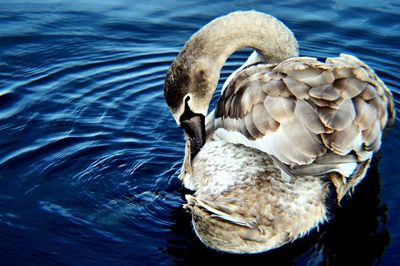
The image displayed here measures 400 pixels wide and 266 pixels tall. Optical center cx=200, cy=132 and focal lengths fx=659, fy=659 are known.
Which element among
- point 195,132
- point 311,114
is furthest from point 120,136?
point 311,114

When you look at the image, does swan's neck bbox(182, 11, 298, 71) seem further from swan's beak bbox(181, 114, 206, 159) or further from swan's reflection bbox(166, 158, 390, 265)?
swan's reflection bbox(166, 158, 390, 265)

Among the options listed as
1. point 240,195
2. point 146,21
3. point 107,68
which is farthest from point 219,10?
point 240,195

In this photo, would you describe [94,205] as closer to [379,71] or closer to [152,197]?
[152,197]

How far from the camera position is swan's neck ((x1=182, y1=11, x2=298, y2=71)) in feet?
18.0

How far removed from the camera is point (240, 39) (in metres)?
5.73

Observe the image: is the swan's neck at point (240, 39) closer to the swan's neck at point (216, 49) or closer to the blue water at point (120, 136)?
the swan's neck at point (216, 49)

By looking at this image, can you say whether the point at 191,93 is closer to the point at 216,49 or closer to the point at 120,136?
the point at 216,49

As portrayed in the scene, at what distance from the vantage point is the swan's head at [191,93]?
515 centimetres

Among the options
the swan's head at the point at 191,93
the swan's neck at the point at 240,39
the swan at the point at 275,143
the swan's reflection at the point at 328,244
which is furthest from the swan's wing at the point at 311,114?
the swan's neck at the point at 240,39

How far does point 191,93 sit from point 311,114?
1337 millimetres

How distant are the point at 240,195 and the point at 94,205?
52.7 inches

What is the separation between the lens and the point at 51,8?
9.05 meters

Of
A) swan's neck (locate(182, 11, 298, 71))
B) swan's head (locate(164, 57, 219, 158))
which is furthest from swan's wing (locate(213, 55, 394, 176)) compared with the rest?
swan's neck (locate(182, 11, 298, 71))

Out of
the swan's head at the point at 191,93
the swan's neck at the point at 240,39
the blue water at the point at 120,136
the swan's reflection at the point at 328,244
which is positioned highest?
the swan's neck at the point at 240,39
